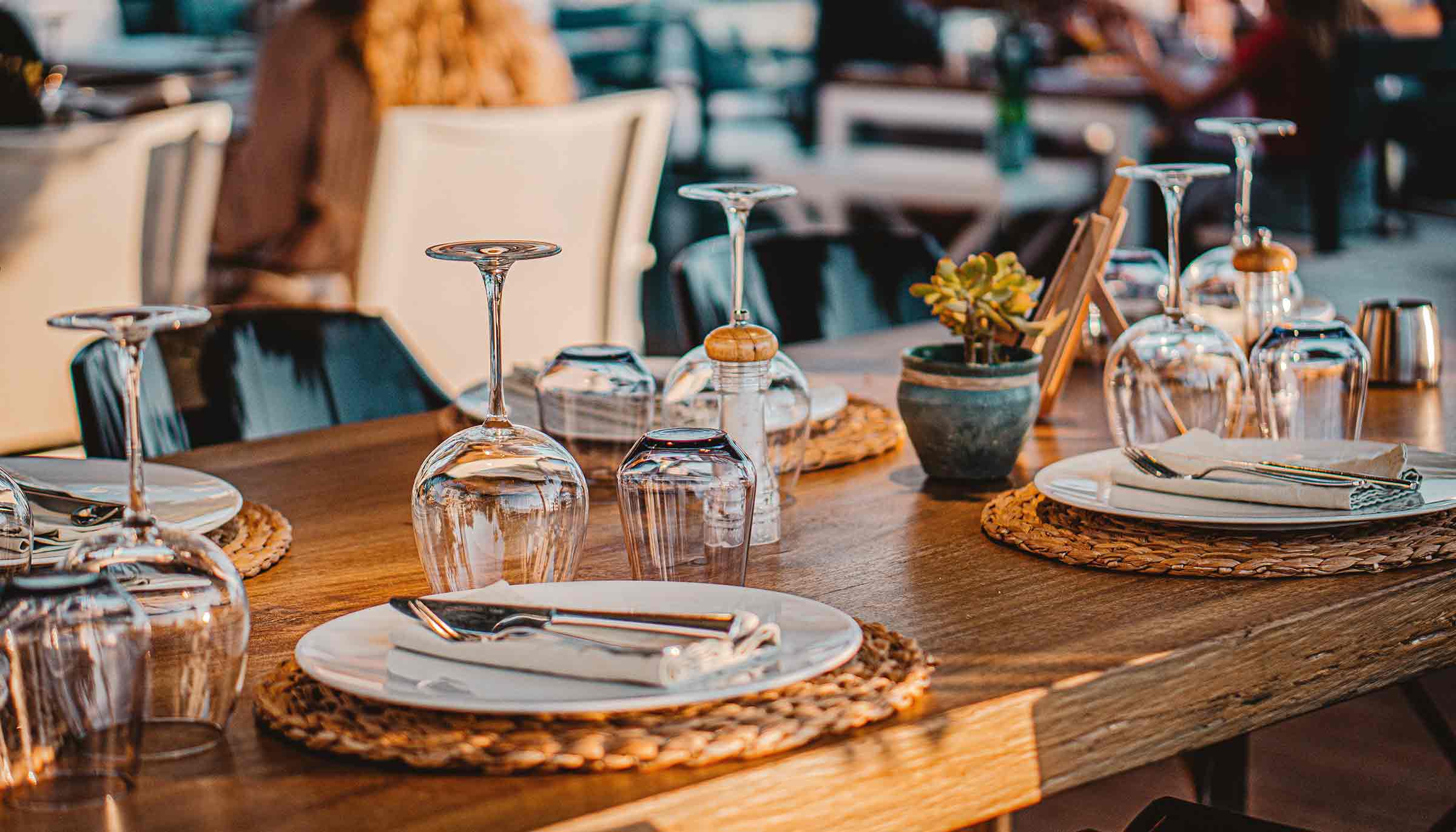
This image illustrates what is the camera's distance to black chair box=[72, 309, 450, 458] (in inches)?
70.9

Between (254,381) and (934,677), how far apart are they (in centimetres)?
123

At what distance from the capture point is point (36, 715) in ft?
2.56

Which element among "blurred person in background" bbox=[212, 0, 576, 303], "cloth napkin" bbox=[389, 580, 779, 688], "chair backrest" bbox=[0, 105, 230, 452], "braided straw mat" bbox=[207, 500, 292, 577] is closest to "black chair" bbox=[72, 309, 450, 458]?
"braided straw mat" bbox=[207, 500, 292, 577]

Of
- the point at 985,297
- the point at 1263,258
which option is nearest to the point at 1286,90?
the point at 1263,258

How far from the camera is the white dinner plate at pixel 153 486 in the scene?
1.27 m

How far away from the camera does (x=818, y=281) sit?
2596 millimetres

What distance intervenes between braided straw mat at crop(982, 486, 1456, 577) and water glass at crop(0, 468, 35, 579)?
0.68 metres

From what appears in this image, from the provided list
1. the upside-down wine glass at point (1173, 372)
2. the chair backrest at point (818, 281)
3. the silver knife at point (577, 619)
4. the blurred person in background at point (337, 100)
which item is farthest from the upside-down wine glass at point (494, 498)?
the blurred person in background at point (337, 100)

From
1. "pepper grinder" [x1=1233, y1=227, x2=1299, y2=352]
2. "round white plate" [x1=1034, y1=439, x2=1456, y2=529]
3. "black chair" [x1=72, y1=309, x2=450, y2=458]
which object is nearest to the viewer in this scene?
"round white plate" [x1=1034, y1=439, x2=1456, y2=529]

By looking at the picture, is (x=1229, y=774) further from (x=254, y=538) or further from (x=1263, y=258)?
(x=254, y=538)

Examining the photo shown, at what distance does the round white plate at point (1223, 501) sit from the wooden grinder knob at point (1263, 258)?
395 millimetres

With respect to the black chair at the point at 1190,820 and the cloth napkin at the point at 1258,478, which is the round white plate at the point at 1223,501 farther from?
the black chair at the point at 1190,820

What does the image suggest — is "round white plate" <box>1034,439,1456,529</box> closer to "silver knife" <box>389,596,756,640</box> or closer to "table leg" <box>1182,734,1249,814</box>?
"silver knife" <box>389,596,756,640</box>

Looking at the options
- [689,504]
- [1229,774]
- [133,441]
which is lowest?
[1229,774]
